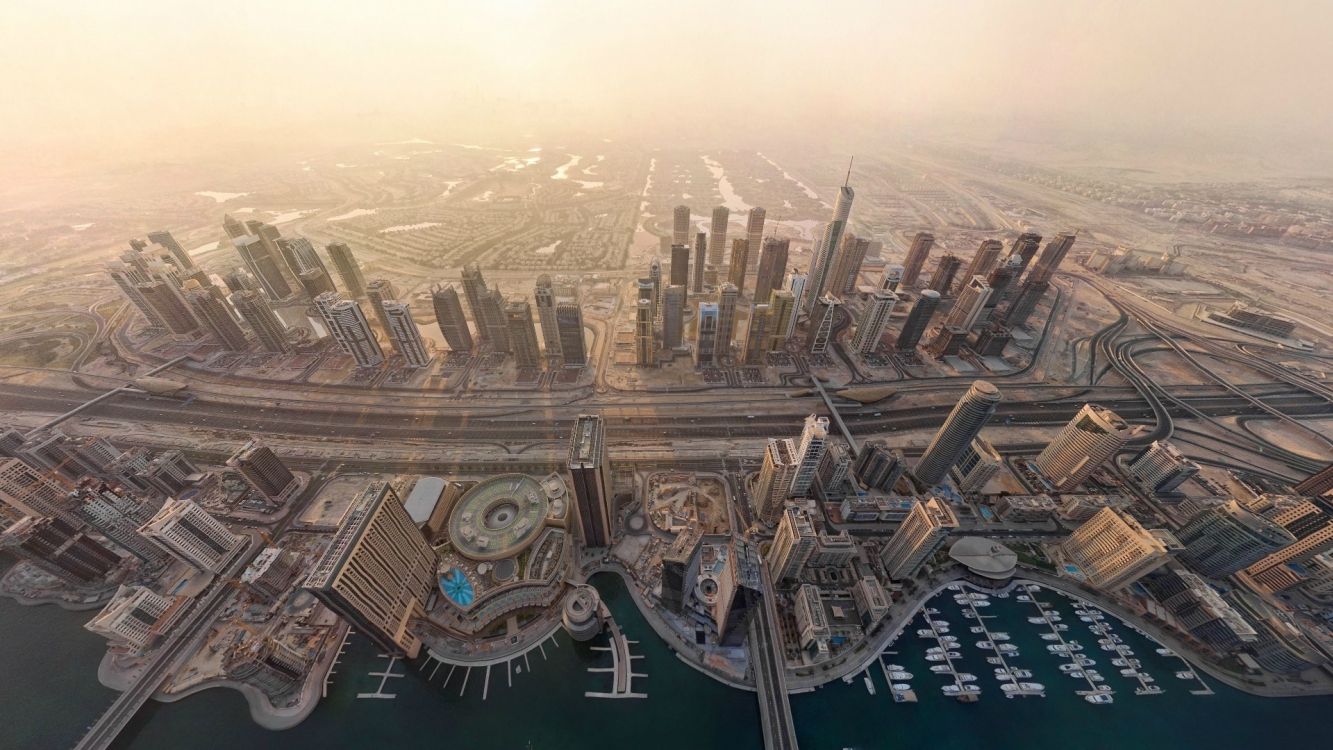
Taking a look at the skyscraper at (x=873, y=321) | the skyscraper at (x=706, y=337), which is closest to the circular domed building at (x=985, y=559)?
the skyscraper at (x=873, y=321)

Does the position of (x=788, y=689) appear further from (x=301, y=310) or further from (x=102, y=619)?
(x=301, y=310)

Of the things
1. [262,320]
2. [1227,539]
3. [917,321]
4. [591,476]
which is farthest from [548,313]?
[1227,539]

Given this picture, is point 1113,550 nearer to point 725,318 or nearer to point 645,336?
point 725,318

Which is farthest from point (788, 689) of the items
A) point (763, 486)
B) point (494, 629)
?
point (494, 629)

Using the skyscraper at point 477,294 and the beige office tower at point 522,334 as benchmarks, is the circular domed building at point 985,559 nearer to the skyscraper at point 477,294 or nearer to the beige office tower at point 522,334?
the beige office tower at point 522,334

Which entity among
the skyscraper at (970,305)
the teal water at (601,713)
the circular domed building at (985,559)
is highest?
the skyscraper at (970,305)

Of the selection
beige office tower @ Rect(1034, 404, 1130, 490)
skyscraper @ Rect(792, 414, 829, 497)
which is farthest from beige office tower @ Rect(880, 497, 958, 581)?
beige office tower @ Rect(1034, 404, 1130, 490)
